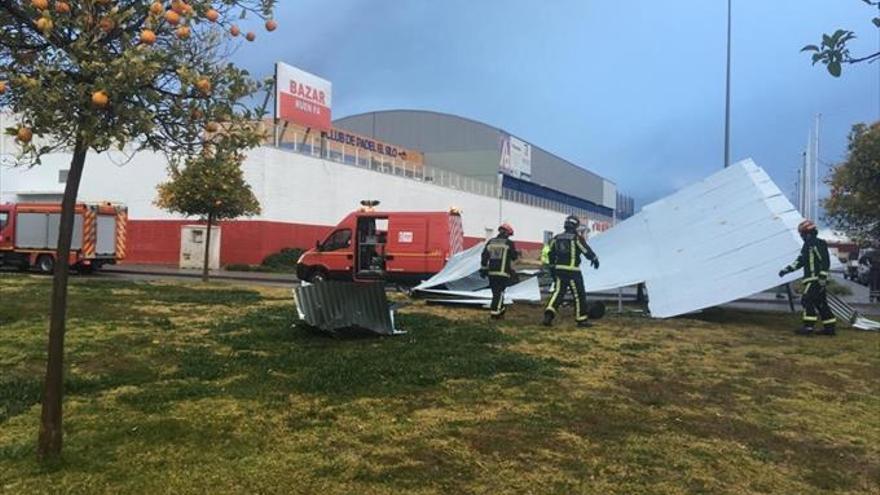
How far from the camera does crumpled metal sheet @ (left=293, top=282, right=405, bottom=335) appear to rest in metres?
9.38

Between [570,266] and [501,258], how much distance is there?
4.12 feet

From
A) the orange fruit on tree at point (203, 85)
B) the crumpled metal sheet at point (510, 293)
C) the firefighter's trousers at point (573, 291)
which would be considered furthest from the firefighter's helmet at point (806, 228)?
the orange fruit on tree at point (203, 85)

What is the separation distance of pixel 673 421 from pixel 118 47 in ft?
16.4

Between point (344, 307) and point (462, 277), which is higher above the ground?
point (462, 277)

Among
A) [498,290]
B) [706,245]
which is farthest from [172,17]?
[706,245]

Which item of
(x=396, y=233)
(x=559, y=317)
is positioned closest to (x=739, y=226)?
(x=559, y=317)

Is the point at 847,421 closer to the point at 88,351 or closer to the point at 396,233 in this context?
the point at 88,351

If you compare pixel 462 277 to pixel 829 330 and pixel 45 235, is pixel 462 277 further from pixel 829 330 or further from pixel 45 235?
pixel 45 235

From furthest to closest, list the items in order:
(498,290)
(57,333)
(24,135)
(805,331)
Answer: (498,290) < (805,331) < (57,333) < (24,135)

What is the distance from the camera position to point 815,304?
1275 cm

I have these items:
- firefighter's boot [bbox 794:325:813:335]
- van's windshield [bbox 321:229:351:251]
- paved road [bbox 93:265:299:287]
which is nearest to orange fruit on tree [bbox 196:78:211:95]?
firefighter's boot [bbox 794:325:813:335]

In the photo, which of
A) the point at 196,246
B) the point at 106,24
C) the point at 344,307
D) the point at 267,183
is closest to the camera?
the point at 106,24

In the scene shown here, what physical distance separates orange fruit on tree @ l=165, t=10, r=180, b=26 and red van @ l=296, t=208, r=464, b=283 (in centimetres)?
1748

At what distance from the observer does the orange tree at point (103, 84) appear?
3941 mm
